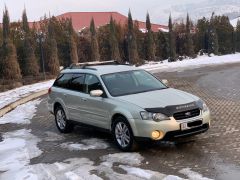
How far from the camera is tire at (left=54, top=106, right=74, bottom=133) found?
1100 centimetres

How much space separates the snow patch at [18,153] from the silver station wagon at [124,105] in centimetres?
102

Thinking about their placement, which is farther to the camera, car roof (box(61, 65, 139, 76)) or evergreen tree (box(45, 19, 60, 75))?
evergreen tree (box(45, 19, 60, 75))

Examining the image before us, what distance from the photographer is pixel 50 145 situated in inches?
387

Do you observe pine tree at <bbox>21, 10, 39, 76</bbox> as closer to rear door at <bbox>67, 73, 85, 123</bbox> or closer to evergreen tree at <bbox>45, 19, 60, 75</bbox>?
evergreen tree at <bbox>45, 19, 60, 75</bbox>

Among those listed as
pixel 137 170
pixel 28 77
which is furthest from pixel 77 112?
pixel 28 77

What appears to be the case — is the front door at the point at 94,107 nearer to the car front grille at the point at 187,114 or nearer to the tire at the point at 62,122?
the tire at the point at 62,122

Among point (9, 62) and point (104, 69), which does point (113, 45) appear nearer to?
point (9, 62)

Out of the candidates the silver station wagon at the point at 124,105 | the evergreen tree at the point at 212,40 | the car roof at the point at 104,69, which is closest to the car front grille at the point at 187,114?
the silver station wagon at the point at 124,105

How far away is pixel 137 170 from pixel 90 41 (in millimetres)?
28834

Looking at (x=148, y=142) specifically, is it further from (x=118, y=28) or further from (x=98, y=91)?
(x=118, y=28)

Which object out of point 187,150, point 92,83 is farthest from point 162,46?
point 187,150

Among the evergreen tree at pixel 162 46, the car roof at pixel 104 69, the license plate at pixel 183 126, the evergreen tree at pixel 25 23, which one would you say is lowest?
the evergreen tree at pixel 162 46

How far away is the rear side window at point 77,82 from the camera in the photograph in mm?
10398

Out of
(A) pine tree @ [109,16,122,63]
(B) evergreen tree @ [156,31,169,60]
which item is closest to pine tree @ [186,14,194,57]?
(B) evergreen tree @ [156,31,169,60]
